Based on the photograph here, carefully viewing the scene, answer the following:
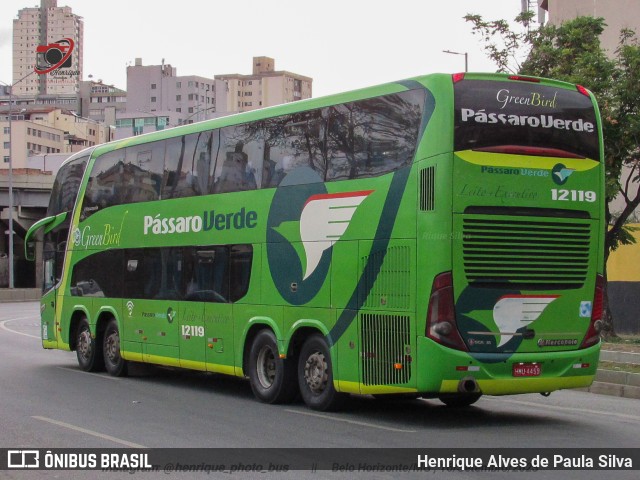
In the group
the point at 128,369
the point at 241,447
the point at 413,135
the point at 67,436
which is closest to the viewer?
the point at 241,447

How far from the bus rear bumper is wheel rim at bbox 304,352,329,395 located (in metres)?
2.11

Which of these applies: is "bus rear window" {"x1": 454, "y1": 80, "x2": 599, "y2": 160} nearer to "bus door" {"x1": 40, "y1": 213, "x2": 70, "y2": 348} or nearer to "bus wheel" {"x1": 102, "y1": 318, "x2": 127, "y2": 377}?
"bus wheel" {"x1": 102, "y1": 318, "x2": 127, "y2": 377}

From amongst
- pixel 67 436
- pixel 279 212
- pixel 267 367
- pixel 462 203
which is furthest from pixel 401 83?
pixel 67 436

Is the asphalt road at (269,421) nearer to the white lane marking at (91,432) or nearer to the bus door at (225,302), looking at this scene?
the white lane marking at (91,432)

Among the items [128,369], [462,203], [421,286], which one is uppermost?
[462,203]

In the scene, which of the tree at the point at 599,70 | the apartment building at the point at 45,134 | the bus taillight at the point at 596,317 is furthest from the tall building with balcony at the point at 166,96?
the bus taillight at the point at 596,317

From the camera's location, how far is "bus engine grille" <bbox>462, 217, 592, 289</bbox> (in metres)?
11.9

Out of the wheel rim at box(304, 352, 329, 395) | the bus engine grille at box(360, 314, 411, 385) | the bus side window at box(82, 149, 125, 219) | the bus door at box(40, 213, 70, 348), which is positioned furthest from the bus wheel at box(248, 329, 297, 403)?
the bus door at box(40, 213, 70, 348)

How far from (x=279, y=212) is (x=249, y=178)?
3.21ft

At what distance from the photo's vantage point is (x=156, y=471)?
9312mm

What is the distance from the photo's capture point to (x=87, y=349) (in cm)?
1967

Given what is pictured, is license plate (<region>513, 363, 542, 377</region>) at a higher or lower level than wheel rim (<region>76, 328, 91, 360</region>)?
higher

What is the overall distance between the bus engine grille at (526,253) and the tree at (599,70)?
10131mm

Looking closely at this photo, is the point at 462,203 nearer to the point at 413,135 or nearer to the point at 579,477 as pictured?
the point at 413,135
